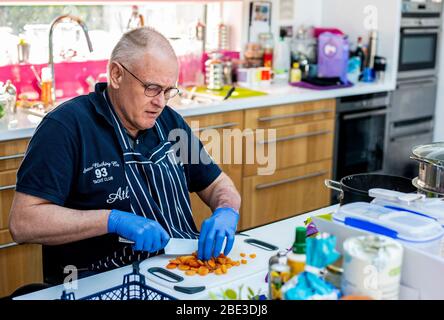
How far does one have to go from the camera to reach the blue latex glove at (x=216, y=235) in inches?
70.4

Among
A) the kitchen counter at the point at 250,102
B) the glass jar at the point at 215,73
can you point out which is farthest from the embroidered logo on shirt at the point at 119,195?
the glass jar at the point at 215,73

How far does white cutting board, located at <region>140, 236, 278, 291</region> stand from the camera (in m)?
1.64

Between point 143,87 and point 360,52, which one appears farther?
point 360,52

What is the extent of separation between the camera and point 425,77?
15.8 feet

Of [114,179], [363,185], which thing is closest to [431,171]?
[363,185]

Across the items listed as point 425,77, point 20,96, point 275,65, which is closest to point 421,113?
point 425,77

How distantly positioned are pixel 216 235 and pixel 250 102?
1954 mm

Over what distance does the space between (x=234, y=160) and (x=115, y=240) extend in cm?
175

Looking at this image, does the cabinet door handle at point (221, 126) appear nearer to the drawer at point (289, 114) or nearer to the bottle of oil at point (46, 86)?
the drawer at point (289, 114)

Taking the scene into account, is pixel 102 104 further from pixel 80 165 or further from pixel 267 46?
pixel 267 46

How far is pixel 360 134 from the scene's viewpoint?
4391mm
